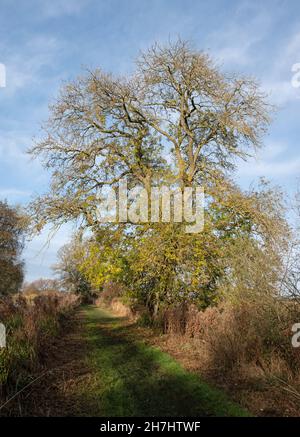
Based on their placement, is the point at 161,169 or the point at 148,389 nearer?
the point at 148,389

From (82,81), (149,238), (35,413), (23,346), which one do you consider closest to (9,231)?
(82,81)

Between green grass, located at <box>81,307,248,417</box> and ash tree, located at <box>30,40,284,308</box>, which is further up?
ash tree, located at <box>30,40,284,308</box>

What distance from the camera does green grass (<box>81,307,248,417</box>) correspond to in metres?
6.11

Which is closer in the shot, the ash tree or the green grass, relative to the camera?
the green grass

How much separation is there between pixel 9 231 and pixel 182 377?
3245cm

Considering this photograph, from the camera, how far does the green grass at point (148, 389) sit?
611cm

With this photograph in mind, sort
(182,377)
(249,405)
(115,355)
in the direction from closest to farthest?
(249,405) → (182,377) → (115,355)

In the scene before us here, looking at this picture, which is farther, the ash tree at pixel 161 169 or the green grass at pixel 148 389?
the ash tree at pixel 161 169

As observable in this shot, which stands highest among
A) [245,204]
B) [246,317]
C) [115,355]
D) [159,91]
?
[159,91]

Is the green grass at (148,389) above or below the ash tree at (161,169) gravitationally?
below

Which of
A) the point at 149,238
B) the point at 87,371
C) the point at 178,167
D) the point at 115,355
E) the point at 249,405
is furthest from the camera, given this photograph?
the point at 178,167

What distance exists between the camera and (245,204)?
14039 millimetres

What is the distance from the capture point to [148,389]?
24.0 ft

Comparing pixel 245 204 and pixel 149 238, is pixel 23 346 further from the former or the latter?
pixel 245 204
